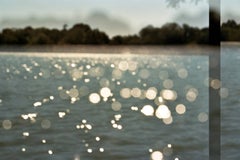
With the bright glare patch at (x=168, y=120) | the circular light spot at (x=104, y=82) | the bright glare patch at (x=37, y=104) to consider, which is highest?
the bright glare patch at (x=37, y=104)

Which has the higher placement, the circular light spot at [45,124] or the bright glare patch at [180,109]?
the circular light spot at [45,124]

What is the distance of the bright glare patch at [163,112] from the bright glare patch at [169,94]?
3681 millimetres

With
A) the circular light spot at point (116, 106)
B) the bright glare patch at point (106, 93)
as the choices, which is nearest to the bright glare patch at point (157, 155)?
the circular light spot at point (116, 106)

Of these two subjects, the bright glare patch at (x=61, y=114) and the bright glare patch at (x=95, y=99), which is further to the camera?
the bright glare patch at (x=95, y=99)

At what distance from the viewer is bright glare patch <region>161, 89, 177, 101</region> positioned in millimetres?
29503

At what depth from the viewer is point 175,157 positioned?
13.4m

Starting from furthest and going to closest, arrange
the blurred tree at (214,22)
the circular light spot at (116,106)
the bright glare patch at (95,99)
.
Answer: the bright glare patch at (95,99) < the circular light spot at (116,106) < the blurred tree at (214,22)

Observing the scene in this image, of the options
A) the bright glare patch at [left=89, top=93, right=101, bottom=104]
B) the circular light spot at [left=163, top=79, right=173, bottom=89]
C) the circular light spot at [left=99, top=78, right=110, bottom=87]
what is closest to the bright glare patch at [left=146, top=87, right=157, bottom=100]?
the circular light spot at [left=163, top=79, right=173, bottom=89]

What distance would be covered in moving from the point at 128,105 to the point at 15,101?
5.48m

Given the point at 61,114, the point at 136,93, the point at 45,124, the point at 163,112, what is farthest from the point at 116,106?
the point at 136,93

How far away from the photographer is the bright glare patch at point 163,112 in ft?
70.6

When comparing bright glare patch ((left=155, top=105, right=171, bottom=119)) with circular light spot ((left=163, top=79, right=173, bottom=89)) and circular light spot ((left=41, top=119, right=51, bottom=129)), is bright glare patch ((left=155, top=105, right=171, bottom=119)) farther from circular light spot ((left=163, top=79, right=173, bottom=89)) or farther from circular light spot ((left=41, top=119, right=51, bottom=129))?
circular light spot ((left=163, top=79, right=173, bottom=89))

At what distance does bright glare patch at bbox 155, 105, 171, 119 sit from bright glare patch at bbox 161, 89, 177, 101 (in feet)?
12.1

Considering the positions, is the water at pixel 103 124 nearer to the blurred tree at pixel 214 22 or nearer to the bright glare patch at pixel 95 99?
the bright glare patch at pixel 95 99
